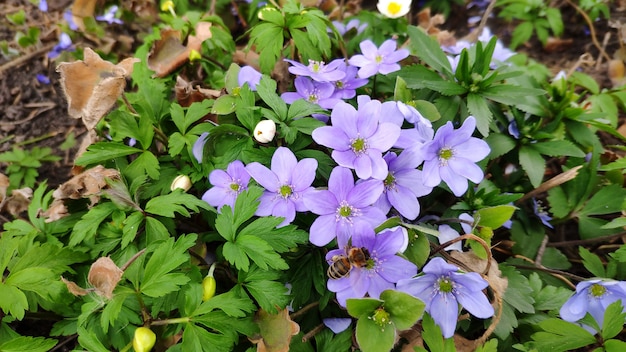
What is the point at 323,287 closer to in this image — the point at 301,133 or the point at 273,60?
the point at 301,133

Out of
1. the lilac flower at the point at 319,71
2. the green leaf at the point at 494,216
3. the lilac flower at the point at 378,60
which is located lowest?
the green leaf at the point at 494,216

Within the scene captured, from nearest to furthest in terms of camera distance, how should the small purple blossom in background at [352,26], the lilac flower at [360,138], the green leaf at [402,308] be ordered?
1. the green leaf at [402,308]
2. the lilac flower at [360,138]
3. the small purple blossom in background at [352,26]

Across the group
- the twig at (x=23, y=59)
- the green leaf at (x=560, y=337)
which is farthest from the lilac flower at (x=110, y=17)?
the green leaf at (x=560, y=337)

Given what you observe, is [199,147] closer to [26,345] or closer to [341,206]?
[341,206]

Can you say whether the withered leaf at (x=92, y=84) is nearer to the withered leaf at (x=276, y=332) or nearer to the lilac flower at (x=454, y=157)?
the withered leaf at (x=276, y=332)

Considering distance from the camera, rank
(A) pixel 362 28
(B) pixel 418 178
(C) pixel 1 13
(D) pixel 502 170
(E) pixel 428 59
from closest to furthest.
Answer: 1. (B) pixel 418 178
2. (E) pixel 428 59
3. (D) pixel 502 170
4. (A) pixel 362 28
5. (C) pixel 1 13

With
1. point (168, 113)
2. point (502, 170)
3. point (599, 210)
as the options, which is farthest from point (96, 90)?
point (599, 210)
